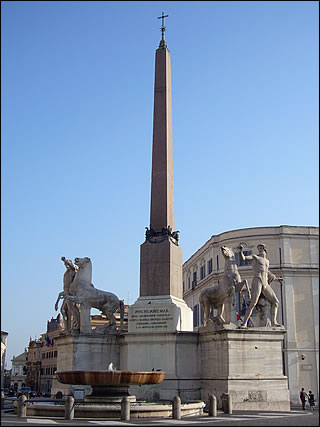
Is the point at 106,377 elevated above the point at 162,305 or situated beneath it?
situated beneath

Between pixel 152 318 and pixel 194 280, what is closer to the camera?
pixel 152 318

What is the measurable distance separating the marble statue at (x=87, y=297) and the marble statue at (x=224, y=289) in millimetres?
3633

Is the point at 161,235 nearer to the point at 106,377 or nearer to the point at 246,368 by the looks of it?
the point at 246,368

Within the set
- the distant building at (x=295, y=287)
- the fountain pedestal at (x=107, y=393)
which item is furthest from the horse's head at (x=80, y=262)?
the distant building at (x=295, y=287)

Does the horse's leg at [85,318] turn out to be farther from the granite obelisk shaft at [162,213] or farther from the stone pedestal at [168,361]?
the granite obelisk shaft at [162,213]

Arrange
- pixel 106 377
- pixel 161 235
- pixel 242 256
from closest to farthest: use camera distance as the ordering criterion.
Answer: pixel 106 377 < pixel 242 256 < pixel 161 235

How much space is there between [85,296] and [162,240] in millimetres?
3613

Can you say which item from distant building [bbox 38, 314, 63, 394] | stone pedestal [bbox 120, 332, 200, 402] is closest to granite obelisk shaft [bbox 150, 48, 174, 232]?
stone pedestal [bbox 120, 332, 200, 402]

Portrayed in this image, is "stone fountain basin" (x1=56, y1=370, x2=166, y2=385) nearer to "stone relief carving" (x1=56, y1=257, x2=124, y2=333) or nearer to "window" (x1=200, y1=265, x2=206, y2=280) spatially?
"stone relief carving" (x1=56, y1=257, x2=124, y2=333)

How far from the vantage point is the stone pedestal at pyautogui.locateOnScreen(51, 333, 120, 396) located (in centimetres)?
1955

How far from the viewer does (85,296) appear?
67.2 ft

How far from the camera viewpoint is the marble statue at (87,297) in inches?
801

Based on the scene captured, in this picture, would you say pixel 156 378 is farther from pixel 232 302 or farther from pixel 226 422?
pixel 232 302

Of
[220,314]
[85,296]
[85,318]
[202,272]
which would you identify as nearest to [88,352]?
[85,318]
